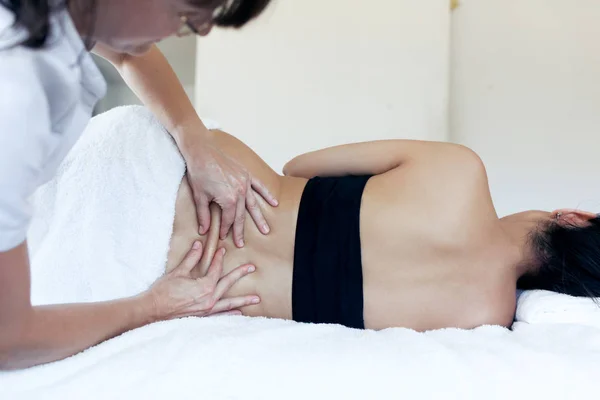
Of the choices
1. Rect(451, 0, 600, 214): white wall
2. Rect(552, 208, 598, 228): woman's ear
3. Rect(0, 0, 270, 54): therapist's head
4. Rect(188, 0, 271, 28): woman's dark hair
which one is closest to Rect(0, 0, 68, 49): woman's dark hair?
Rect(0, 0, 270, 54): therapist's head

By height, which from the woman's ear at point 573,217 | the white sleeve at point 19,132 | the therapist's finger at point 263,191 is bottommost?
the woman's ear at point 573,217

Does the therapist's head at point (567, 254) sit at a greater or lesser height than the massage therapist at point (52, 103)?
lesser

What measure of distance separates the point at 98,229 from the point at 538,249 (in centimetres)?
87

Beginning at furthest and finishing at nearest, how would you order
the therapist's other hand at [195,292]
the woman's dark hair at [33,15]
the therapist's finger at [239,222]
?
the therapist's finger at [239,222] < the therapist's other hand at [195,292] < the woman's dark hair at [33,15]

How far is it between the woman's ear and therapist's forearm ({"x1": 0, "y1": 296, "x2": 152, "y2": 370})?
86 cm

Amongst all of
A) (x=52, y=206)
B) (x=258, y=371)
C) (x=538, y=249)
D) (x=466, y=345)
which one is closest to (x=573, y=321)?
(x=538, y=249)

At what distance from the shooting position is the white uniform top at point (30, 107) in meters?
0.44

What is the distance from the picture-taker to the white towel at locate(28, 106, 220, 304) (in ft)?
2.89

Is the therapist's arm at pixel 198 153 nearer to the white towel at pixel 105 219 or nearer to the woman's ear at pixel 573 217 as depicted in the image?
the white towel at pixel 105 219

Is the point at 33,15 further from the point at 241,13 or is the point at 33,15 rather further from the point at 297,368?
the point at 297,368

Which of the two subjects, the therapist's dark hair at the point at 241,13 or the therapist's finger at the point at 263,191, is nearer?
the therapist's dark hair at the point at 241,13

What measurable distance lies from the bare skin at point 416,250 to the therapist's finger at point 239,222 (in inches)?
0.7

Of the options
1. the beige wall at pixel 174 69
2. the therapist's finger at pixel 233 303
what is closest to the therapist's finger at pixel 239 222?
the therapist's finger at pixel 233 303

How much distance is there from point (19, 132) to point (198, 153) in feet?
1.83
